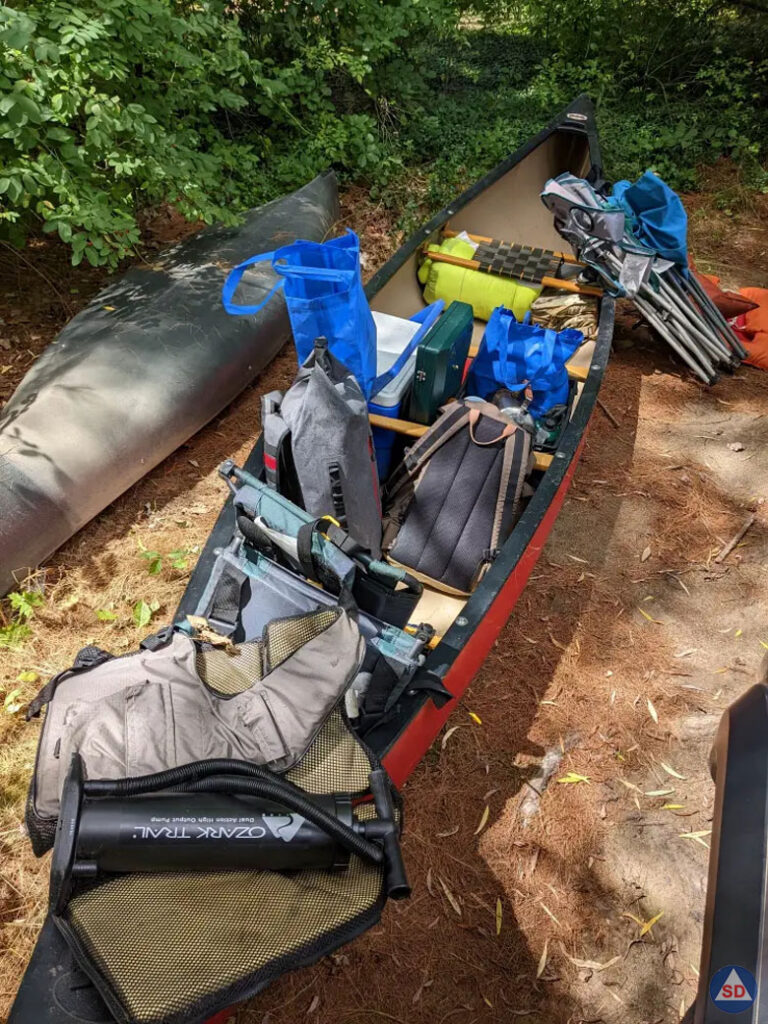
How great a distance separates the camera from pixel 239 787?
185 centimetres

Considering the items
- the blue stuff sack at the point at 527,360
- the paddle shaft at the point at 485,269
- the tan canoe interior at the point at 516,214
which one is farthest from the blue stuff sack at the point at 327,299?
the paddle shaft at the point at 485,269

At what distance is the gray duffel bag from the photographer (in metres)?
2.02

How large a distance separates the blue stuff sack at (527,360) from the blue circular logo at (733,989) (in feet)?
9.05

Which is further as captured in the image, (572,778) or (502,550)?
(572,778)

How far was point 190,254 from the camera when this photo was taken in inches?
215

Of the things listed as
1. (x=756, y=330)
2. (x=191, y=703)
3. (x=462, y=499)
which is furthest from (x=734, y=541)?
(x=191, y=703)

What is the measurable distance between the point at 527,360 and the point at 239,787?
278 centimetres

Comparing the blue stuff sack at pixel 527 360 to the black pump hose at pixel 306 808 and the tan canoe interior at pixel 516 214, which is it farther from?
the black pump hose at pixel 306 808

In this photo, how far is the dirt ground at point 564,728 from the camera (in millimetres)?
2568

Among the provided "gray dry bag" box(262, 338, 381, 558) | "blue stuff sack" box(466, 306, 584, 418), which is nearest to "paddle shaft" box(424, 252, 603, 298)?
"blue stuff sack" box(466, 306, 584, 418)

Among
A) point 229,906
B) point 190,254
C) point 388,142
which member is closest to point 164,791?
point 229,906

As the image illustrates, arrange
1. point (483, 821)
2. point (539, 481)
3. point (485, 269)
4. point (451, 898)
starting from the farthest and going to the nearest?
point (485, 269) < point (539, 481) < point (483, 821) < point (451, 898)

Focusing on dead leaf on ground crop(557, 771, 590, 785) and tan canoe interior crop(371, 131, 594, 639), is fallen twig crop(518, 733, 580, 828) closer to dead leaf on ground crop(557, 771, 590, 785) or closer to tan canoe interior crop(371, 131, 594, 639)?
dead leaf on ground crop(557, 771, 590, 785)

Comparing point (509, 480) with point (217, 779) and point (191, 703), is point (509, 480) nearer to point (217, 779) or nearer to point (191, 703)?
point (191, 703)
